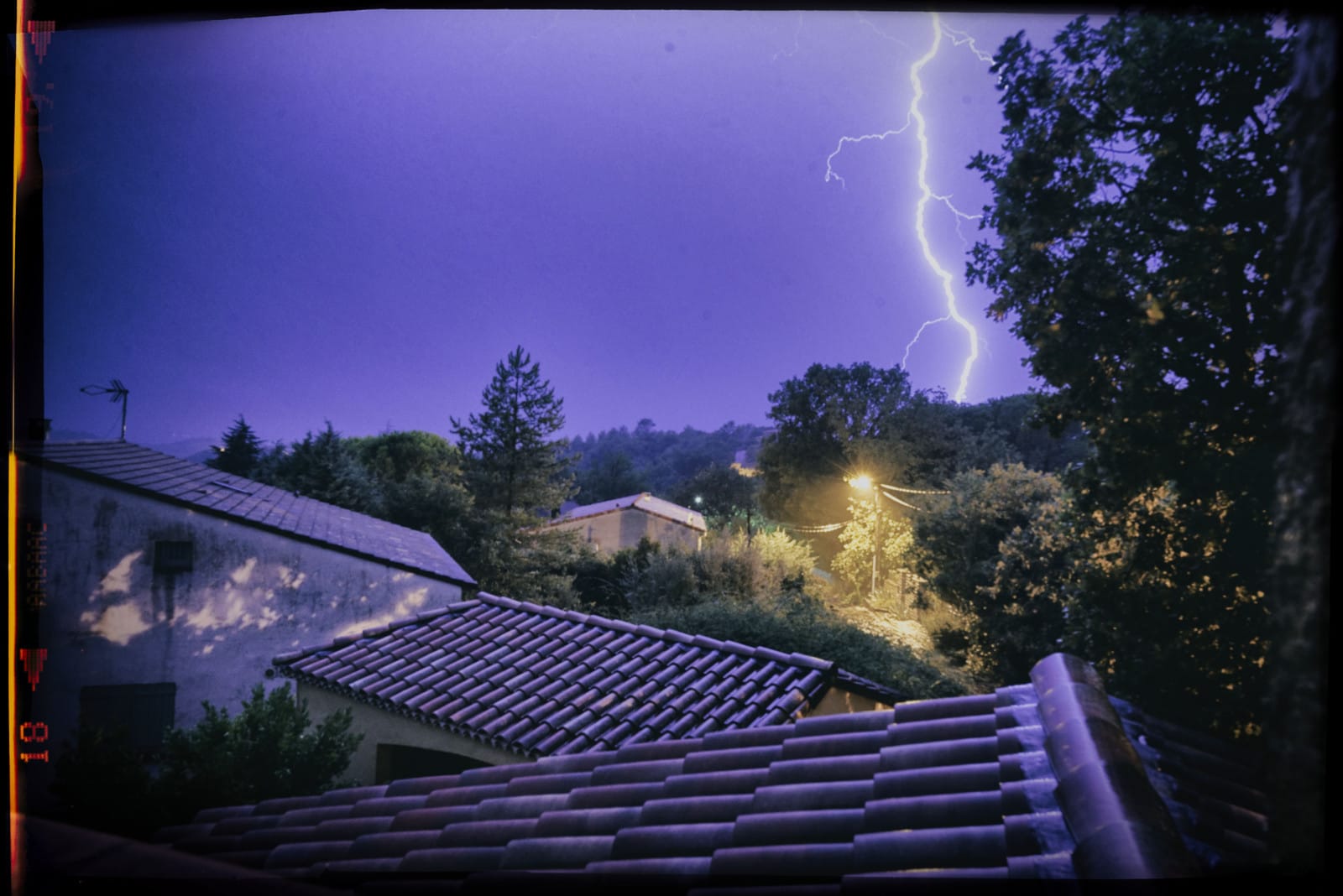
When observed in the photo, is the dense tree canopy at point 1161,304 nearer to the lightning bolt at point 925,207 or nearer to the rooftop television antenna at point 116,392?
the lightning bolt at point 925,207

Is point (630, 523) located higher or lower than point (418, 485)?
lower

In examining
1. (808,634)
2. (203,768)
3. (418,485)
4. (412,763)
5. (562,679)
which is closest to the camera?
(203,768)

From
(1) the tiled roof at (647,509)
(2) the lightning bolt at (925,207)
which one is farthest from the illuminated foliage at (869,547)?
(2) the lightning bolt at (925,207)

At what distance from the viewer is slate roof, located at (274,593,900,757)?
3211 mm

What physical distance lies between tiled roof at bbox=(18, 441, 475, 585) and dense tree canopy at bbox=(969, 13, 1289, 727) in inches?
186

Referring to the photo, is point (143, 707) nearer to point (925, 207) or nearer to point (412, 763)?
point (412, 763)

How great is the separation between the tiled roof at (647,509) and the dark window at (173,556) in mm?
6317

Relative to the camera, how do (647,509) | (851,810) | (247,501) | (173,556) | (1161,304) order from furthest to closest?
(647,509), (247,501), (173,556), (1161,304), (851,810)

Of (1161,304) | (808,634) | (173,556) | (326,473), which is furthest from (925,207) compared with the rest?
(326,473)

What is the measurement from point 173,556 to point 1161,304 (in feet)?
18.6

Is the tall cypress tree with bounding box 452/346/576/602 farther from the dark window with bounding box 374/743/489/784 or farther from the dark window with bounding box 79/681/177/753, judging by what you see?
the dark window with bounding box 79/681/177/753

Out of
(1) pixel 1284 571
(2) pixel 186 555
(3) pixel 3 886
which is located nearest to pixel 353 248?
(2) pixel 186 555

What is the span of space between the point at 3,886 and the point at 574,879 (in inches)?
52.4

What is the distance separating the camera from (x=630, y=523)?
34.4 ft
